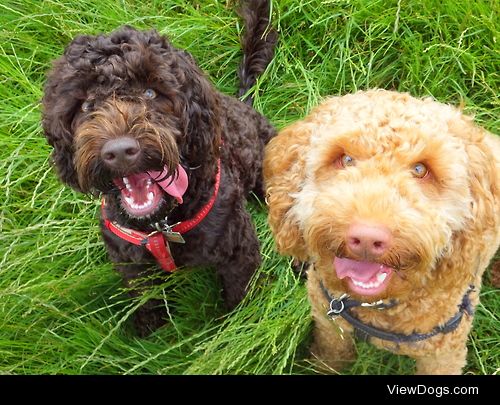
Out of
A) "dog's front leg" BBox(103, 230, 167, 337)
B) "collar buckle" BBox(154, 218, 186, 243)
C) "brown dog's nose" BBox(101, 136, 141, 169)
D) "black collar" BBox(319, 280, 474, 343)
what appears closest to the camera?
"brown dog's nose" BBox(101, 136, 141, 169)

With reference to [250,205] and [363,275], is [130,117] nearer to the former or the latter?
[363,275]

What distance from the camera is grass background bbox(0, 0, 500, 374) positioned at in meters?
2.71

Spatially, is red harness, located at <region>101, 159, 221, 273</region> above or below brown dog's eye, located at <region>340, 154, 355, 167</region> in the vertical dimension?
below

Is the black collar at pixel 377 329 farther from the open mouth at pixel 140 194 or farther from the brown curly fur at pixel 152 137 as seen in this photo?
the open mouth at pixel 140 194

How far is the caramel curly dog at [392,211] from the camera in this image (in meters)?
1.77

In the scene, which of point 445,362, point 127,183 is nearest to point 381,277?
point 445,362

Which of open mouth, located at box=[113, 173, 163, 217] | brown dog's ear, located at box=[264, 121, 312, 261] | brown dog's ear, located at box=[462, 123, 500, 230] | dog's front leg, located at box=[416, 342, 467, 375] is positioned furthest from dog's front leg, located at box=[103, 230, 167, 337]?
brown dog's ear, located at box=[462, 123, 500, 230]

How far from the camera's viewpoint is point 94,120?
2199mm

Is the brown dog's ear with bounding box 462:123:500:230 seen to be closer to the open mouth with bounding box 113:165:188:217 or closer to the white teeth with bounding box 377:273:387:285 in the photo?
the white teeth with bounding box 377:273:387:285

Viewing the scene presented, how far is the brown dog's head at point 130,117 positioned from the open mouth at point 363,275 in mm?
774

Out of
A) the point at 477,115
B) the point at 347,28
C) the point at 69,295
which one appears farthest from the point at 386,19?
the point at 69,295

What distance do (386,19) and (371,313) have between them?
5.88ft

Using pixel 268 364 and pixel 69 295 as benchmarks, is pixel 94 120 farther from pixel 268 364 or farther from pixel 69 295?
pixel 268 364
